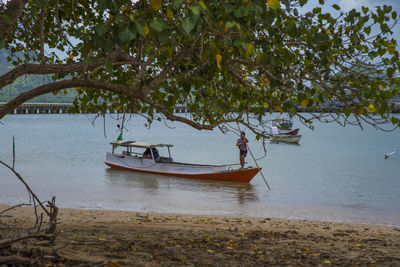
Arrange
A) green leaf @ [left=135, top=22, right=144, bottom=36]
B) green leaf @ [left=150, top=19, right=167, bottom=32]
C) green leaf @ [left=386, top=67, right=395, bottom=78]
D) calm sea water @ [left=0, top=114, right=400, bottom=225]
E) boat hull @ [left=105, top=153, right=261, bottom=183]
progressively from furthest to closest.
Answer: boat hull @ [left=105, top=153, right=261, bottom=183] < calm sea water @ [left=0, top=114, right=400, bottom=225] < green leaf @ [left=386, top=67, right=395, bottom=78] < green leaf @ [left=150, top=19, right=167, bottom=32] < green leaf @ [left=135, top=22, right=144, bottom=36]

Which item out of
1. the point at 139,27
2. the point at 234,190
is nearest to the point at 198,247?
the point at 139,27

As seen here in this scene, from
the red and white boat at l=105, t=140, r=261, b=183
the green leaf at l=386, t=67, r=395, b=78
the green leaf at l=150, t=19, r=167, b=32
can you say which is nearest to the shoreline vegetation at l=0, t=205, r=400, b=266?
the green leaf at l=386, t=67, r=395, b=78

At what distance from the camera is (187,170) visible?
2098 centimetres

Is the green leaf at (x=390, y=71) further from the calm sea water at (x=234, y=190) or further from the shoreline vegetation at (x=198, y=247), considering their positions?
the calm sea water at (x=234, y=190)

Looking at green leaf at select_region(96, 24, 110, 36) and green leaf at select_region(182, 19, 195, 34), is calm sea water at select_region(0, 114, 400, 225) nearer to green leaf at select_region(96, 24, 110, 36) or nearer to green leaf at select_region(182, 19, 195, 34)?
green leaf at select_region(96, 24, 110, 36)

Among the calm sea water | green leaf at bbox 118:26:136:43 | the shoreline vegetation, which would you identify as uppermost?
green leaf at bbox 118:26:136:43

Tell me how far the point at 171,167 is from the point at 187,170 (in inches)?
34.7

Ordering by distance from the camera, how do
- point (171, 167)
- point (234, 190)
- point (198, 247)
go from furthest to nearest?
point (171, 167)
point (234, 190)
point (198, 247)

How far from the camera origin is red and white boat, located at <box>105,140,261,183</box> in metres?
20.2

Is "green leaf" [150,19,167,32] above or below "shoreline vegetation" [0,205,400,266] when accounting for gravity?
above

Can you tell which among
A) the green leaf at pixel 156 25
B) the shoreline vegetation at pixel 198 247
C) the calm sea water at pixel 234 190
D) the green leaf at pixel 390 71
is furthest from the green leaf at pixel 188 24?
the calm sea water at pixel 234 190

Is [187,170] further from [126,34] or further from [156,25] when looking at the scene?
[126,34]

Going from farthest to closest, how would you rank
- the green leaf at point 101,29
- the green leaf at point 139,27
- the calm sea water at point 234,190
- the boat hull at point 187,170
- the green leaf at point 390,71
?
1. the boat hull at point 187,170
2. the calm sea water at point 234,190
3. the green leaf at point 390,71
4. the green leaf at point 101,29
5. the green leaf at point 139,27

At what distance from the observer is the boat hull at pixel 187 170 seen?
66.2 ft
